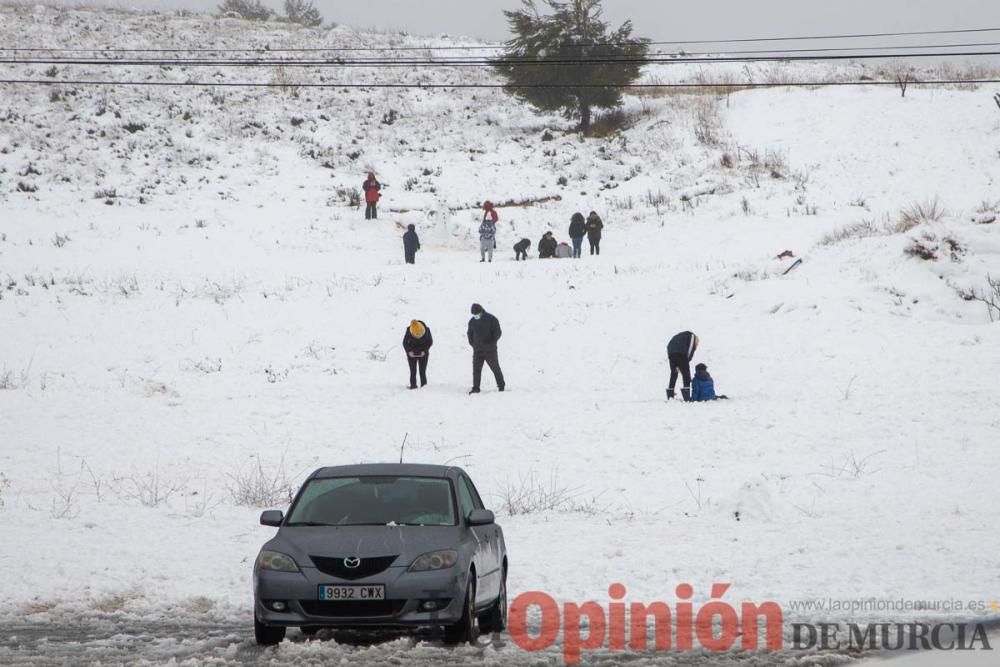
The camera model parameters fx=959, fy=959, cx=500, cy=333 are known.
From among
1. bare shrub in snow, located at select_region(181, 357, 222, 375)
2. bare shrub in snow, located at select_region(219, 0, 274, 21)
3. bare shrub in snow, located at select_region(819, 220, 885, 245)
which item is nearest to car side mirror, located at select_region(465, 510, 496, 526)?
bare shrub in snow, located at select_region(181, 357, 222, 375)

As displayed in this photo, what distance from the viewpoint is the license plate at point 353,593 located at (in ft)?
21.1

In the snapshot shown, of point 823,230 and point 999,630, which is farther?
point 823,230

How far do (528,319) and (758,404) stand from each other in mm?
9098

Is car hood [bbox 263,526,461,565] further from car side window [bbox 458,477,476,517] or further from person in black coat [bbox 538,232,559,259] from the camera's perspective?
person in black coat [bbox 538,232,559,259]

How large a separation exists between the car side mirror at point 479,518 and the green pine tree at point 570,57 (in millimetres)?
41893

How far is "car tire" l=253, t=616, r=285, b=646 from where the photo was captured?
21.8 ft

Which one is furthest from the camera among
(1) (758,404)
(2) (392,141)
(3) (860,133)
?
(2) (392,141)

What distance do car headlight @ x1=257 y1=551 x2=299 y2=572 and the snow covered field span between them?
181 centimetres

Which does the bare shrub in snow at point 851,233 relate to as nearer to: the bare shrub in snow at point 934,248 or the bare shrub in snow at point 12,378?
the bare shrub in snow at point 934,248

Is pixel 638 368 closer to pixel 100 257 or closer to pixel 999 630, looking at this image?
pixel 999 630

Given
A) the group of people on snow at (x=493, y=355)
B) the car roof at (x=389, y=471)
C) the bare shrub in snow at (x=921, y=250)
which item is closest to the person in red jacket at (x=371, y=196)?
the group of people on snow at (x=493, y=355)

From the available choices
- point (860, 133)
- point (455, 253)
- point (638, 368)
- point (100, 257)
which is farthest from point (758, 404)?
point (860, 133)

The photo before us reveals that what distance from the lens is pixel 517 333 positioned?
2512cm

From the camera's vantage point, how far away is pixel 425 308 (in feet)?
87.9
